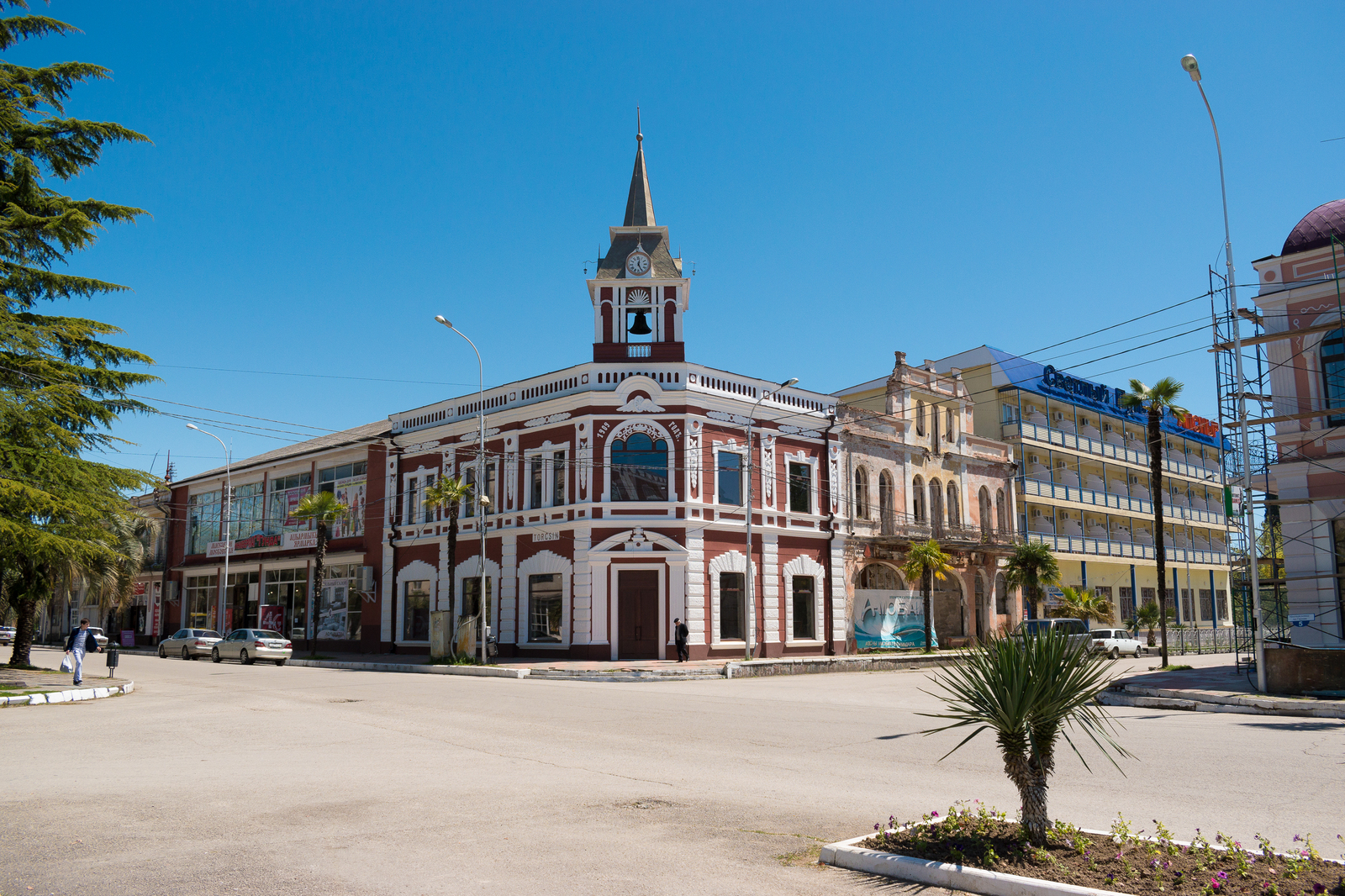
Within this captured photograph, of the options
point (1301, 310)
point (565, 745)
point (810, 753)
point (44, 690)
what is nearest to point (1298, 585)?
point (1301, 310)

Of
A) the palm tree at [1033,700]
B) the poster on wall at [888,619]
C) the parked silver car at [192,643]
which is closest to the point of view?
the palm tree at [1033,700]

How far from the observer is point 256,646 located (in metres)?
37.2

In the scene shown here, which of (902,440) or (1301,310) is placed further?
(902,440)

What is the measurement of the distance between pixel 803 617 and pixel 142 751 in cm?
2766

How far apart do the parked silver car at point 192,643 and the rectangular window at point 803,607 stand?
25417mm

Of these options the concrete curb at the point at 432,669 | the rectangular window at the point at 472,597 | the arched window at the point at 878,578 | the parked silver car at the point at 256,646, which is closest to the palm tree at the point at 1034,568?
the arched window at the point at 878,578

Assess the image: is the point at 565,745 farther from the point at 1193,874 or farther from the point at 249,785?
the point at 1193,874

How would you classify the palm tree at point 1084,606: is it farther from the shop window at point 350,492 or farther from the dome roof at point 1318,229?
the shop window at point 350,492

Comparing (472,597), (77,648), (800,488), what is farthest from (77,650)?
(800,488)

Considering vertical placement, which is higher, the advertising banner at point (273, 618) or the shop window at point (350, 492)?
the shop window at point (350, 492)

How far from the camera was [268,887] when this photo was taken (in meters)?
5.94

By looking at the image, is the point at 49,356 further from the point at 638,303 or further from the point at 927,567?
the point at 927,567

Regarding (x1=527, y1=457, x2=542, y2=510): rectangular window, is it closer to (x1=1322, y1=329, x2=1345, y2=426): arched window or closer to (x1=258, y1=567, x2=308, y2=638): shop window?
(x1=258, y1=567, x2=308, y2=638): shop window

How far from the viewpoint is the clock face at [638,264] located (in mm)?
36219
